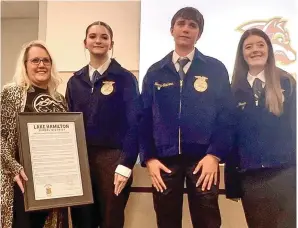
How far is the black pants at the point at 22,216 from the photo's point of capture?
171 cm

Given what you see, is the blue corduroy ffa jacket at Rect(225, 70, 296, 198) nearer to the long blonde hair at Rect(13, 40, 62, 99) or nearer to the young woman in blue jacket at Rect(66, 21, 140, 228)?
the young woman in blue jacket at Rect(66, 21, 140, 228)

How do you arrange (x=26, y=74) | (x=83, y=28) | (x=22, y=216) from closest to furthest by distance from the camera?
(x=22, y=216), (x=26, y=74), (x=83, y=28)

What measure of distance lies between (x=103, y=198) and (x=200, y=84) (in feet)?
2.22

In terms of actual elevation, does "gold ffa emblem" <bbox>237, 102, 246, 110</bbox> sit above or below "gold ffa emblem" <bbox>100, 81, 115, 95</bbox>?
below

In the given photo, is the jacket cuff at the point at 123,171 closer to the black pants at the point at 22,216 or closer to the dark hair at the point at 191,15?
the black pants at the point at 22,216

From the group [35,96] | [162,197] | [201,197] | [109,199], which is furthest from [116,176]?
[35,96]

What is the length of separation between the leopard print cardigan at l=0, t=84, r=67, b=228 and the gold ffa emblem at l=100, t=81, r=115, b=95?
0.35 m

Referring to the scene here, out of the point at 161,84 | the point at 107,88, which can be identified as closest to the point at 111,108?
the point at 107,88

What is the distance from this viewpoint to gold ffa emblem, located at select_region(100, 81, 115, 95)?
6.14ft

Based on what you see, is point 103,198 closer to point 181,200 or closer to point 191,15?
point 181,200

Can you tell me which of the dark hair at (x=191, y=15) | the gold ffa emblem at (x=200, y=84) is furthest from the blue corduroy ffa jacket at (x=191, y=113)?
the dark hair at (x=191, y=15)

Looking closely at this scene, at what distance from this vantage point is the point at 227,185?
5.87 feet

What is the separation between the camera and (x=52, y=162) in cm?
174

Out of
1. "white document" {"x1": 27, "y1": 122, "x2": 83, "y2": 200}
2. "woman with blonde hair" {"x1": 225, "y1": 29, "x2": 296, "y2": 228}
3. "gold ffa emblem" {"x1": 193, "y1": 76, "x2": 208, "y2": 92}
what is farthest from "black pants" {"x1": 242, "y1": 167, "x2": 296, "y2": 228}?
"white document" {"x1": 27, "y1": 122, "x2": 83, "y2": 200}
